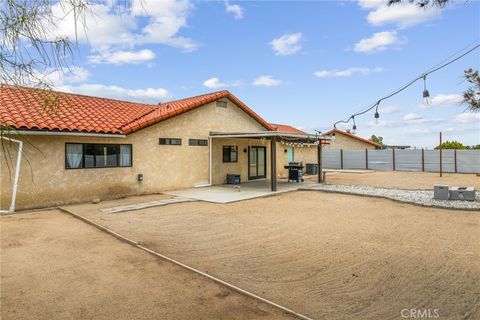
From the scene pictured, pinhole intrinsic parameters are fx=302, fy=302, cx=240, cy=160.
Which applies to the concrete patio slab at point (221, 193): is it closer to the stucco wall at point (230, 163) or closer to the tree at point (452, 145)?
the stucco wall at point (230, 163)

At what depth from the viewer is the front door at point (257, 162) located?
18.5m

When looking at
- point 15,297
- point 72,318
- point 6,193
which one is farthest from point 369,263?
point 6,193

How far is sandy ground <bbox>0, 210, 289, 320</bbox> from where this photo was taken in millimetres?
3582

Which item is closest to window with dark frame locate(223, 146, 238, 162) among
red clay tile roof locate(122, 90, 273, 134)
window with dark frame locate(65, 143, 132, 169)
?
red clay tile roof locate(122, 90, 273, 134)

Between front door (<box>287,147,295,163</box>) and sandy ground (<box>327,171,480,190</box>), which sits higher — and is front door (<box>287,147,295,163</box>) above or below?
above

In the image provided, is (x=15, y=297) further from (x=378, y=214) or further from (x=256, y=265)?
(x=378, y=214)

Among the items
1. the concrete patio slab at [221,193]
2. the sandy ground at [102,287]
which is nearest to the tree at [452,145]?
the concrete patio slab at [221,193]

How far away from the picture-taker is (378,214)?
9.27 m

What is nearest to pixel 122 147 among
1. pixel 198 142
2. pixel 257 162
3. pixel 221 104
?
pixel 198 142

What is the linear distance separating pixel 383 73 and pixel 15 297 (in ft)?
50.2

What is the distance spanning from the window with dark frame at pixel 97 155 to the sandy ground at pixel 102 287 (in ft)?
15.6

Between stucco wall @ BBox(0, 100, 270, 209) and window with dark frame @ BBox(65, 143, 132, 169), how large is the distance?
17cm

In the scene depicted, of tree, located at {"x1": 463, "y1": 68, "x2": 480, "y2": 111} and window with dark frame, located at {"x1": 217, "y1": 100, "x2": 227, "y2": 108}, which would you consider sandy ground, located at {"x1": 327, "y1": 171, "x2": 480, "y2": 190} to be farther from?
tree, located at {"x1": 463, "y1": 68, "x2": 480, "y2": 111}

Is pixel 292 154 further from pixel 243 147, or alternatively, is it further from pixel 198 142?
pixel 198 142
